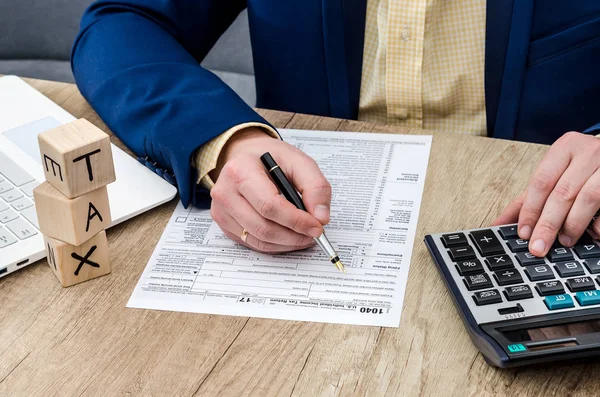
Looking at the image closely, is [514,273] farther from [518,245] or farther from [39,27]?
[39,27]

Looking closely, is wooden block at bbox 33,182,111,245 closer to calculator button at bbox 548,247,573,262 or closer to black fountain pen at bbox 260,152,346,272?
black fountain pen at bbox 260,152,346,272

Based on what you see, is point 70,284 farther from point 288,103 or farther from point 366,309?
point 288,103

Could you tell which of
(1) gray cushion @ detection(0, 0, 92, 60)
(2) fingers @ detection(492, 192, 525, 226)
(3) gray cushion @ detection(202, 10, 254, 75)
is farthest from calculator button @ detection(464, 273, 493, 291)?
(1) gray cushion @ detection(0, 0, 92, 60)

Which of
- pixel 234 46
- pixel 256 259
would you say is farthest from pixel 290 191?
pixel 234 46

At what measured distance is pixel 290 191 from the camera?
757mm

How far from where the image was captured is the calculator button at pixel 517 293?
643 millimetres

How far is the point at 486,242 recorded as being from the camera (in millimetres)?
712

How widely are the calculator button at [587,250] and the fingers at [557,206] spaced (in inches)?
1.0

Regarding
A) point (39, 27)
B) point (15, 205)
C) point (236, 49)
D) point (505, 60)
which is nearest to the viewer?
point (15, 205)

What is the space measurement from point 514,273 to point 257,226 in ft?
0.83

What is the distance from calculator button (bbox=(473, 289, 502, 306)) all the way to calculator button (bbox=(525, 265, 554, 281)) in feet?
0.13

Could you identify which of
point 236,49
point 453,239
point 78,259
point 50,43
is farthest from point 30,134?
point 50,43

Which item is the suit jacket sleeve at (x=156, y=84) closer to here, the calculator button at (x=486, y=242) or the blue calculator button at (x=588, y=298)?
the calculator button at (x=486, y=242)

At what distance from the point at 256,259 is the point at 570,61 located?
0.61 meters
